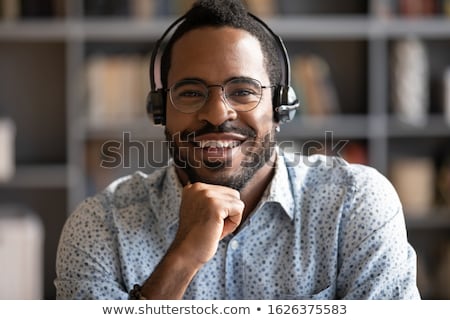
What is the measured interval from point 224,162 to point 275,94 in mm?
87

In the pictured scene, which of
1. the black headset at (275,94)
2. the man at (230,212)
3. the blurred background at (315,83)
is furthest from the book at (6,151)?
the black headset at (275,94)

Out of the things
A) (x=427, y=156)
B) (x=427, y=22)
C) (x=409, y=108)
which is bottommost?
(x=427, y=156)

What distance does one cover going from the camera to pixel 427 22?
91.0 inches

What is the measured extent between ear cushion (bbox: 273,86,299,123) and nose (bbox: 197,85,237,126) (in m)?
0.05

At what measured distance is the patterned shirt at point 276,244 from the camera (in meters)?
0.79

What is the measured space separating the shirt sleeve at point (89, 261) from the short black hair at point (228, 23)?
195mm

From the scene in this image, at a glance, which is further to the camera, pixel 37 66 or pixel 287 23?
pixel 37 66

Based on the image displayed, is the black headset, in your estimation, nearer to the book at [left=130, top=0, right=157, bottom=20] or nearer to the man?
the man

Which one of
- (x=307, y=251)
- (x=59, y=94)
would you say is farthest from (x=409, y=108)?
(x=307, y=251)

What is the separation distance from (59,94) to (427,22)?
1.17 m

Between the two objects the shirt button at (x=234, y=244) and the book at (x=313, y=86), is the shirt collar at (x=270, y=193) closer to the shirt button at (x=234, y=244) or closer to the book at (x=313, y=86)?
the shirt button at (x=234, y=244)

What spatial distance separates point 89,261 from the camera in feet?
2.64
